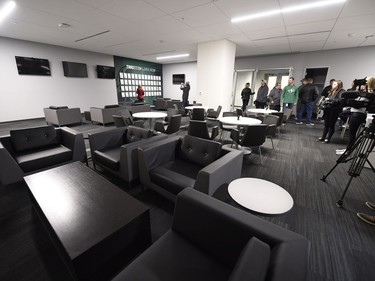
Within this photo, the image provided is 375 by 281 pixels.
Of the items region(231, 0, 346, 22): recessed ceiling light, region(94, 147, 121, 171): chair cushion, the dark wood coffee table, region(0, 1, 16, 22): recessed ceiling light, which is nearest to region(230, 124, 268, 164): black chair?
region(94, 147, 121, 171): chair cushion

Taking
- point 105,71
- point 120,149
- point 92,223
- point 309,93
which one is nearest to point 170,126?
point 120,149

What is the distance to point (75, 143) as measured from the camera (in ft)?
9.12

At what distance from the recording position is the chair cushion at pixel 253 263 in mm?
A: 661

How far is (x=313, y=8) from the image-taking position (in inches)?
134

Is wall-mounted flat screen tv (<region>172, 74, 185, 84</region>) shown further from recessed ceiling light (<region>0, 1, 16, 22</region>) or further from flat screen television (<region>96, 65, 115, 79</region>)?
recessed ceiling light (<region>0, 1, 16, 22</region>)

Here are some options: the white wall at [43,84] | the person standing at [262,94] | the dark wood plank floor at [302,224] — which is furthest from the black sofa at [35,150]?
the person standing at [262,94]

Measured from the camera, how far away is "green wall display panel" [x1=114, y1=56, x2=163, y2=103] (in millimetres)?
9789

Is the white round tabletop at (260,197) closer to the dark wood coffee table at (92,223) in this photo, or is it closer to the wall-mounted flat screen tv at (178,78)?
the dark wood coffee table at (92,223)

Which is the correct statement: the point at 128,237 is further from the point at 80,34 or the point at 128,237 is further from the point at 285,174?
the point at 80,34

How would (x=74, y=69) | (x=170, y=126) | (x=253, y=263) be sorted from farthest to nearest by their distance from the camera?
(x=74, y=69) → (x=170, y=126) → (x=253, y=263)

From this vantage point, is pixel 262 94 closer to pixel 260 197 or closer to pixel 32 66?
pixel 260 197

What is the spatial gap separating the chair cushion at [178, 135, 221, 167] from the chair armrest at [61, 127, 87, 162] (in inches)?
65.7

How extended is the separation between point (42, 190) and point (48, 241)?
47cm

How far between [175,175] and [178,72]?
10.7 metres
